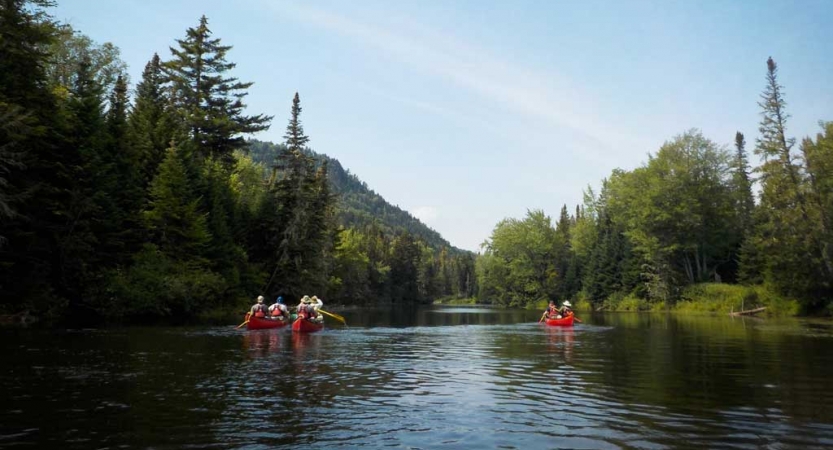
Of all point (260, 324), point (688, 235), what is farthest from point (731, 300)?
point (260, 324)

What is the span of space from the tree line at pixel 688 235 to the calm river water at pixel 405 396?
1251 inches

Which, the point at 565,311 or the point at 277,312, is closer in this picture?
the point at 277,312

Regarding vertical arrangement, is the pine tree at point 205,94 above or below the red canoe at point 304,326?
above

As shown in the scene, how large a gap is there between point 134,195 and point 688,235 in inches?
2503

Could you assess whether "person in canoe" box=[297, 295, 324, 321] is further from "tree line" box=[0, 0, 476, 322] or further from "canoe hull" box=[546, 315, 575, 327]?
"canoe hull" box=[546, 315, 575, 327]

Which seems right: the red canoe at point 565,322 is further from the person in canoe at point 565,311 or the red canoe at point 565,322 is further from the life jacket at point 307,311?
the life jacket at point 307,311

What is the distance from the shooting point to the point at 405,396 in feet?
42.3

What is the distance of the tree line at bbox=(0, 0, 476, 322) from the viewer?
30.8m

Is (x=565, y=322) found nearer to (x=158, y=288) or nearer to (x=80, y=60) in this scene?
(x=158, y=288)

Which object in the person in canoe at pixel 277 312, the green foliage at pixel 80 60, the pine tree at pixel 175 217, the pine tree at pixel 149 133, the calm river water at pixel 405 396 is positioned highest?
the green foliage at pixel 80 60

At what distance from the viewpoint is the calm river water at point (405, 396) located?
29.8 feet

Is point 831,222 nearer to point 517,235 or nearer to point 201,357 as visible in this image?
point 201,357

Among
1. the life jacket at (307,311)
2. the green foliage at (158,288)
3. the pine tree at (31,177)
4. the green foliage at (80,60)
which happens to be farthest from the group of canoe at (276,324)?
the green foliage at (80,60)

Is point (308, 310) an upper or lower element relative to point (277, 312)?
upper
